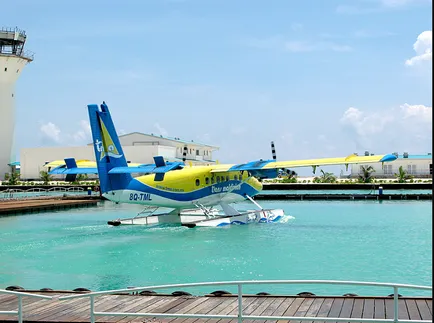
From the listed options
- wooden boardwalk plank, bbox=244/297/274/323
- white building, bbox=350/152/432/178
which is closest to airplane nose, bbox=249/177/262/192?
wooden boardwalk plank, bbox=244/297/274/323

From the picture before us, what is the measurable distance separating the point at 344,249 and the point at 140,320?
11.5 m

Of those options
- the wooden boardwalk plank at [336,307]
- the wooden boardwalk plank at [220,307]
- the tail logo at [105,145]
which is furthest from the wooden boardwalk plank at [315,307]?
the tail logo at [105,145]

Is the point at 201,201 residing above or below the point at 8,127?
below

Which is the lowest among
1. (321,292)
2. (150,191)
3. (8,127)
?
(321,292)

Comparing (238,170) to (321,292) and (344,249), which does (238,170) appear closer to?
(344,249)

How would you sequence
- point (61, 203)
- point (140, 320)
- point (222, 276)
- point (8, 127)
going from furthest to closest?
point (8, 127)
point (61, 203)
point (222, 276)
point (140, 320)

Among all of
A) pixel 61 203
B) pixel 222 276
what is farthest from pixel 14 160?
pixel 222 276

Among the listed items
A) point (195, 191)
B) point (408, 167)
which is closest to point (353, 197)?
point (195, 191)

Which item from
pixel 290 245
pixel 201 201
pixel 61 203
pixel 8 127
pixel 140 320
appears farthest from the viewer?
pixel 8 127

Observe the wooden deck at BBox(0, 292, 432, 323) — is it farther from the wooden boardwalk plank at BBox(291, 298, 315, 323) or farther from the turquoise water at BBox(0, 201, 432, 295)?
the turquoise water at BBox(0, 201, 432, 295)

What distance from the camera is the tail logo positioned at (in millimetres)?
23891

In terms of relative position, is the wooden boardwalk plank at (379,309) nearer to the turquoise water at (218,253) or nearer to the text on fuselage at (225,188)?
the turquoise water at (218,253)

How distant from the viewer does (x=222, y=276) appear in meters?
14.9

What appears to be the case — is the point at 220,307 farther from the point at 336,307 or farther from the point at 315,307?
the point at 336,307
